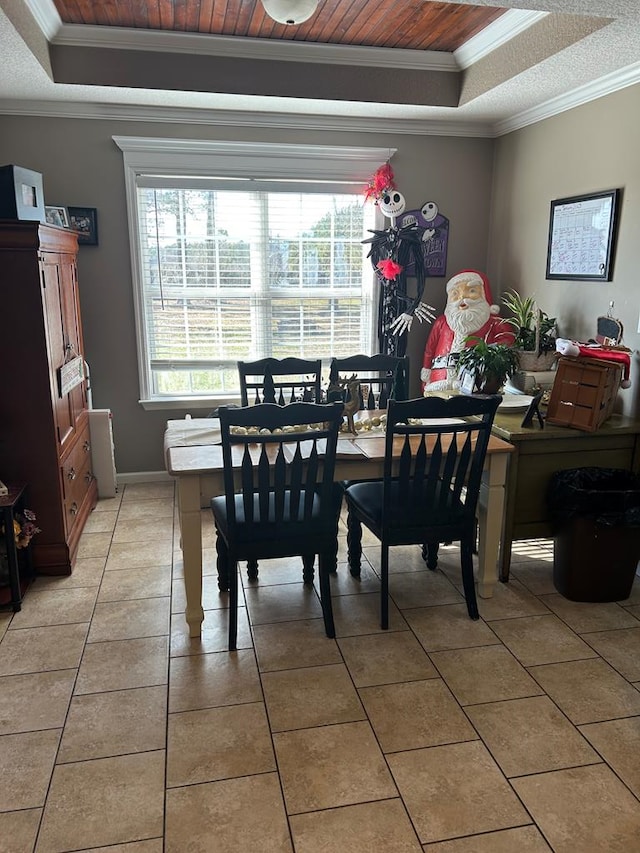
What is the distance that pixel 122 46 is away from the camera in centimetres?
331

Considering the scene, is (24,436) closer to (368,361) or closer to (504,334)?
(368,361)

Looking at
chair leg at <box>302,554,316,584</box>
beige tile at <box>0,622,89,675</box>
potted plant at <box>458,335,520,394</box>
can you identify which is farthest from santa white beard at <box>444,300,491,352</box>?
beige tile at <box>0,622,89,675</box>

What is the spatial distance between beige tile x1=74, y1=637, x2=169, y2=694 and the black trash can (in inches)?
70.1

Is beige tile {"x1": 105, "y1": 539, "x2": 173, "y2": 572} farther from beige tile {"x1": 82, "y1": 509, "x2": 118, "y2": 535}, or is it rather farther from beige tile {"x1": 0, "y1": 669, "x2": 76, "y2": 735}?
beige tile {"x1": 0, "y1": 669, "x2": 76, "y2": 735}

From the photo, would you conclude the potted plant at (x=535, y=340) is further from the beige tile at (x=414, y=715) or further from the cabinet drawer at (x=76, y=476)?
the cabinet drawer at (x=76, y=476)

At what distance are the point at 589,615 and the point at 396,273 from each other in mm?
2386

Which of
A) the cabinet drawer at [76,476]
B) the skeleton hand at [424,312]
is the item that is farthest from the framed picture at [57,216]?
the skeleton hand at [424,312]

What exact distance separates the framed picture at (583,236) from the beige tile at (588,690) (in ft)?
6.59

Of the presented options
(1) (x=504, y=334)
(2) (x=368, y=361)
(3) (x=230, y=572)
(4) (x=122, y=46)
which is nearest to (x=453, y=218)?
(1) (x=504, y=334)

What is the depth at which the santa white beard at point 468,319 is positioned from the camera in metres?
4.03

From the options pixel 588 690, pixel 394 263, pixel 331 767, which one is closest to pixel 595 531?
pixel 588 690

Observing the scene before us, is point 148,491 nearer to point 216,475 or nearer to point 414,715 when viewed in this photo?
point 216,475

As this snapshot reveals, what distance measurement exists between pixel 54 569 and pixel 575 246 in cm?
326

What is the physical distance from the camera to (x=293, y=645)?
8.20 feet
